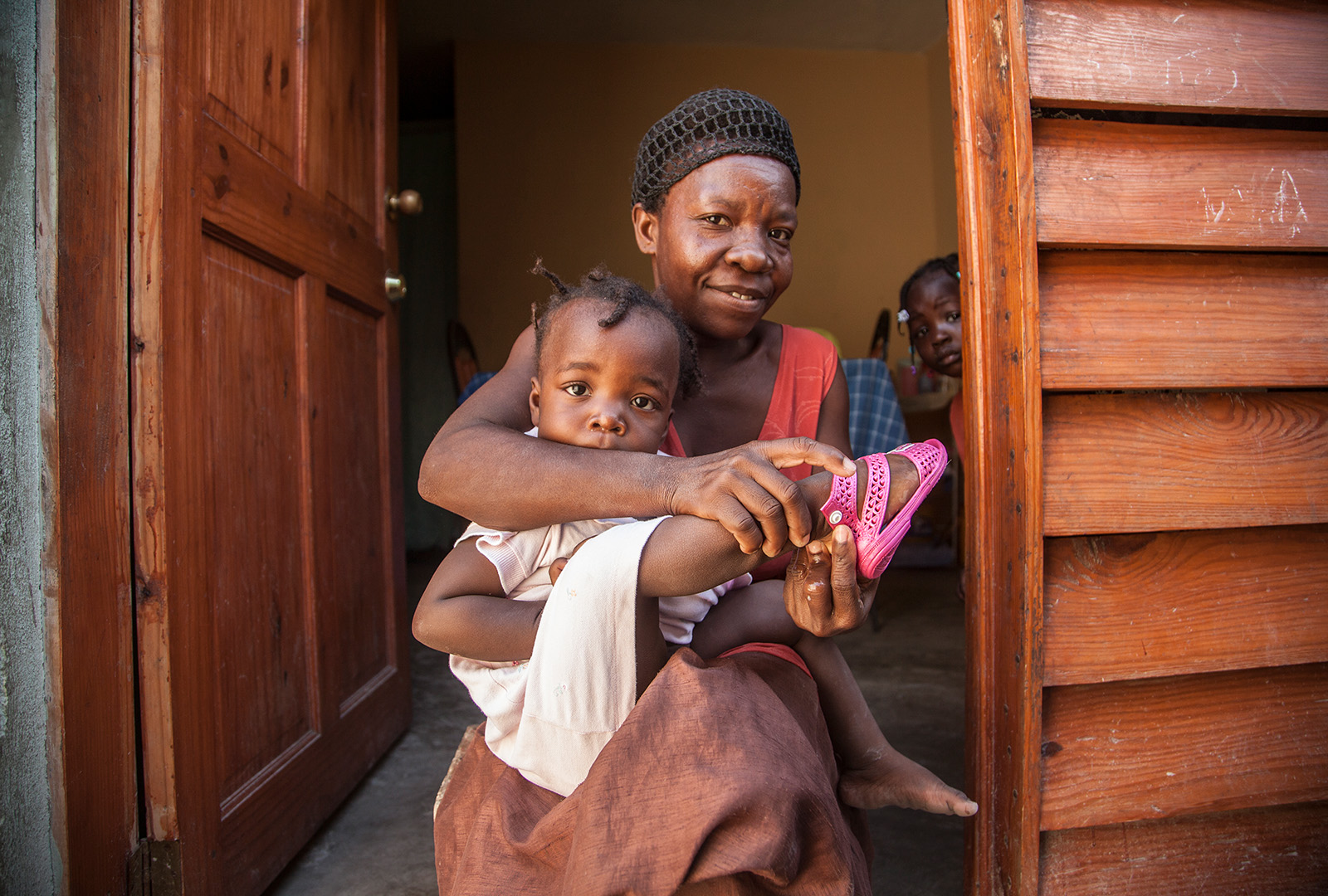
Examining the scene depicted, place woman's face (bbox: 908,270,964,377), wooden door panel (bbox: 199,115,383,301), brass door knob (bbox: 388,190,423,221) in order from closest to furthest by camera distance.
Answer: wooden door panel (bbox: 199,115,383,301) < brass door knob (bbox: 388,190,423,221) < woman's face (bbox: 908,270,964,377)

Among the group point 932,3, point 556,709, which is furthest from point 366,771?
point 932,3

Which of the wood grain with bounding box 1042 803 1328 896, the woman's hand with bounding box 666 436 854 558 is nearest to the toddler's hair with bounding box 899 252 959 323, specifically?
the wood grain with bounding box 1042 803 1328 896

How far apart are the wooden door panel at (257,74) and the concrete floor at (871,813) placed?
4.79 ft

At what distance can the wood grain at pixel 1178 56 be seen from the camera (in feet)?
3.65

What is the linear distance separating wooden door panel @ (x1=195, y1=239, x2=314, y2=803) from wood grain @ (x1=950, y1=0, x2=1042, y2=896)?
1257 millimetres

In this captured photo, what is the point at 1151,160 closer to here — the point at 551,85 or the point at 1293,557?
the point at 1293,557

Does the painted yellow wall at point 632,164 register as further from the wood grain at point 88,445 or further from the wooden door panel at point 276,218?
A: the wood grain at point 88,445

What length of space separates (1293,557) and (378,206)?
2.18m

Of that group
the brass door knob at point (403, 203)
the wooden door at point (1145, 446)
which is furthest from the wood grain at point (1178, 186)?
the brass door knob at point (403, 203)

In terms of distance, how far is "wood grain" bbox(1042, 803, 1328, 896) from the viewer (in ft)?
3.67

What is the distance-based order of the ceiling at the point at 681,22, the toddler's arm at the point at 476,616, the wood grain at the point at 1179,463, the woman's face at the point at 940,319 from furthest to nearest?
the ceiling at the point at 681,22 < the woman's face at the point at 940,319 < the wood grain at the point at 1179,463 < the toddler's arm at the point at 476,616

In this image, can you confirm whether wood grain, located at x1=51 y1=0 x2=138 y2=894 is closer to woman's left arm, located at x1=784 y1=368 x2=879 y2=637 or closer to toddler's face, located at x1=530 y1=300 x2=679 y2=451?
toddler's face, located at x1=530 y1=300 x2=679 y2=451

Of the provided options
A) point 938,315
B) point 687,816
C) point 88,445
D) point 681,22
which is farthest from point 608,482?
point 681,22

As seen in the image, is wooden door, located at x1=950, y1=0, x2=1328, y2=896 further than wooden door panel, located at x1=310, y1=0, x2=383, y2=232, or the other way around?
wooden door panel, located at x1=310, y1=0, x2=383, y2=232
